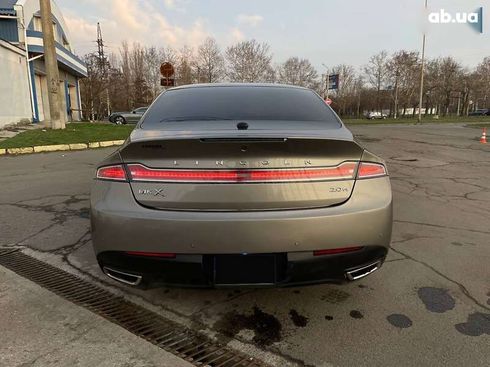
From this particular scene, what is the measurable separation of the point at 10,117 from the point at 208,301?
20023 mm

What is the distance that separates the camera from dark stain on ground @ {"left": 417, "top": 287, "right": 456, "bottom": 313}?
2830mm

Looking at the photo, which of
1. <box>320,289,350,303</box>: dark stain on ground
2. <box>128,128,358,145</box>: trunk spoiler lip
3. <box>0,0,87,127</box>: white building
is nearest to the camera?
<box>128,128,358,145</box>: trunk spoiler lip

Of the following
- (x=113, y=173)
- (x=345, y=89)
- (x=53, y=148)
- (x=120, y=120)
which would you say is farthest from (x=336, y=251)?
(x=345, y=89)

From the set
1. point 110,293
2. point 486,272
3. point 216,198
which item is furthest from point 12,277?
point 486,272

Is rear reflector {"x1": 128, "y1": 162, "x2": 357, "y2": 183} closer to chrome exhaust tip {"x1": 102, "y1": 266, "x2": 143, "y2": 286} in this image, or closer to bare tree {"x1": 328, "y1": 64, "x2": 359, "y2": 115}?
chrome exhaust tip {"x1": 102, "y1": 266, "x2": 143, "y2": 286}


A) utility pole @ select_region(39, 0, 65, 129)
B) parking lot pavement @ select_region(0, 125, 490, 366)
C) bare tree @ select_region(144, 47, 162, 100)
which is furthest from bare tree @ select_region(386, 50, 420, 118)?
parking lot pavement @ select_region(0, 125, 490, 366)

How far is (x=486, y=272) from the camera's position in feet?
11.3

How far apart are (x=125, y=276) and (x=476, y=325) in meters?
2.38

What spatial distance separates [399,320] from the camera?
2.68 meters

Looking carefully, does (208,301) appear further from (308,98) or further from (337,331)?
(308,98)

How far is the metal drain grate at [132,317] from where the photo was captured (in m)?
2.31

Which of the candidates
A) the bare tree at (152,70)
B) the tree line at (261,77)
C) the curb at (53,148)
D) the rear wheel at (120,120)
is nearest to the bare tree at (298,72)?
the tree line at (261,77)

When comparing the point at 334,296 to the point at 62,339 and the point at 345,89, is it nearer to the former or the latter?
the point at 62,339

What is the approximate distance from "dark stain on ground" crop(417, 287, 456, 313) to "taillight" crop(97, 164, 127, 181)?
7.84ft
